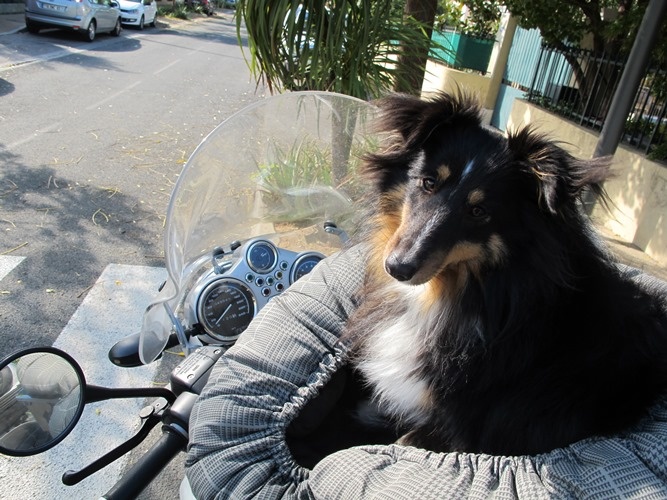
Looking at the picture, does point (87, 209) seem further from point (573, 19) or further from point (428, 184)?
point (573, 19)

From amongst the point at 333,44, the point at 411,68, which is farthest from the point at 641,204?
the point at 333,44

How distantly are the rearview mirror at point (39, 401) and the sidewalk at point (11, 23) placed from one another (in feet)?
58.3

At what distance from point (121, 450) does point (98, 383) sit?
1.88 meters

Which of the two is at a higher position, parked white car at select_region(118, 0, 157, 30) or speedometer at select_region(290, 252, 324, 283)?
parked white car at select_region(118, 0, 157, 30)

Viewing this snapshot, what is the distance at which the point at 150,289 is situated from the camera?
14.0 ft

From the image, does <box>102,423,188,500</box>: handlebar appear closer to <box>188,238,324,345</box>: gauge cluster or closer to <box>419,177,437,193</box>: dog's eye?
<box>188,238,324,345</box>: gauge cluster

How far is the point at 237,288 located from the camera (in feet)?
6.95

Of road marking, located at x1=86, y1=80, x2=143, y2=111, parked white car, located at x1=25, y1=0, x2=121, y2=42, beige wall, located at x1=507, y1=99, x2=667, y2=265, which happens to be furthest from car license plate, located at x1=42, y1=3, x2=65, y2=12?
beige wall, located at x1=507, y1=99, x2=667, y2=265

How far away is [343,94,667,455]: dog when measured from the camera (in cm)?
174

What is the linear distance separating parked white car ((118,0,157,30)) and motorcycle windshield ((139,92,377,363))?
23394 mm

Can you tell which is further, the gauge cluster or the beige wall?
the beige wall

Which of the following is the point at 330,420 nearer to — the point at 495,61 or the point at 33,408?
the point at 33,408

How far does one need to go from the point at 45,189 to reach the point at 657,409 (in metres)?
6.10

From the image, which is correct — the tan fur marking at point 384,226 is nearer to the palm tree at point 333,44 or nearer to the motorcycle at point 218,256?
the motorcycle at point 218,256
